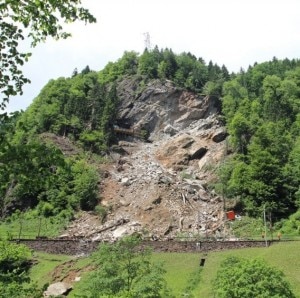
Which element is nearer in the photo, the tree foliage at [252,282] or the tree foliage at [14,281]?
the tree foliage at [14,281]

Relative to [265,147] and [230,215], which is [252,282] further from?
[265,147]

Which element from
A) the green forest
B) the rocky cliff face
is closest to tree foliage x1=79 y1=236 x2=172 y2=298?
the green forest

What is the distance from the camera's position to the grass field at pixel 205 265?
145 feet

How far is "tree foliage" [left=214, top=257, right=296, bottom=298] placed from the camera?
30.4 meters

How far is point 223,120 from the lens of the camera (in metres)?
113

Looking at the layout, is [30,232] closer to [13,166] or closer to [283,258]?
[283,258]

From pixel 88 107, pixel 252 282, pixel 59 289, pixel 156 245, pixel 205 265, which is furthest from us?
pixel 88 107

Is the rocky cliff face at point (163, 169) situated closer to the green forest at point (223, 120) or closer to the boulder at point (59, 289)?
the green forest at point (223, 120)

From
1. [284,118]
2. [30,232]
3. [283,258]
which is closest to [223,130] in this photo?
[284,118]

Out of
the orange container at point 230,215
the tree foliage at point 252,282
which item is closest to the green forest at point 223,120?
the orange container at point 230,215

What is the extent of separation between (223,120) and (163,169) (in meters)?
24.2

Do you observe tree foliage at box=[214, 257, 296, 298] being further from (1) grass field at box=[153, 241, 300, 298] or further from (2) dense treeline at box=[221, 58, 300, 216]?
(2) dense treeline at box=[221, 58, 300, 216]

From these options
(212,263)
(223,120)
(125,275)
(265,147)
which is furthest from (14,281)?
(223,120)

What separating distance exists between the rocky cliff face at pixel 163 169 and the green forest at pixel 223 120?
321 cm
